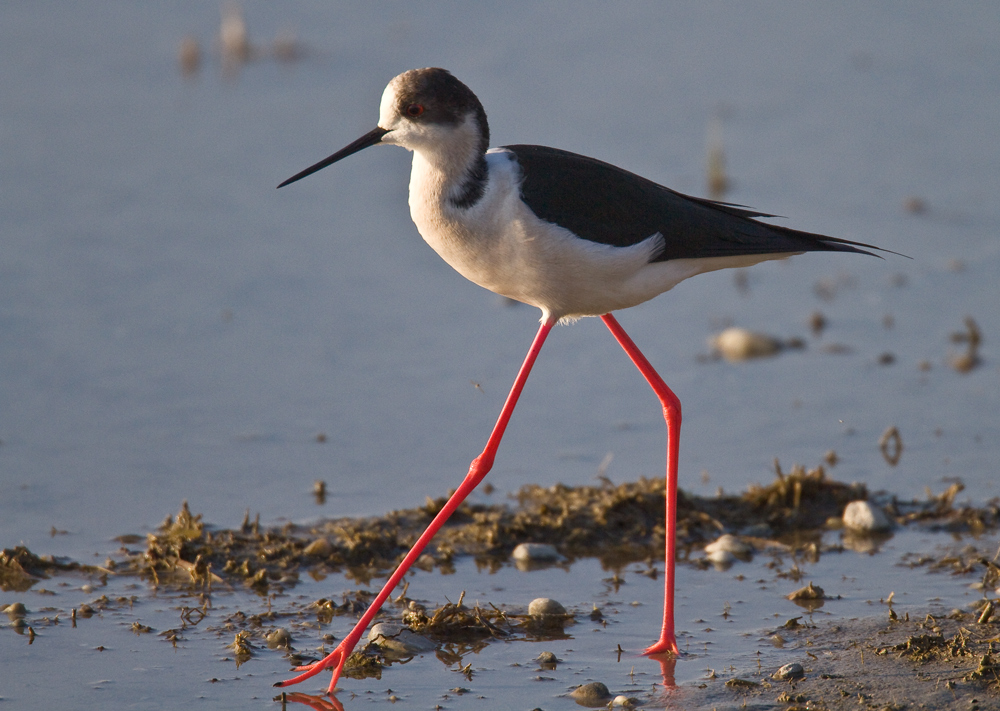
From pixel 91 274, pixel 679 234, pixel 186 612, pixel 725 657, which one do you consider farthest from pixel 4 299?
pixel 725 657

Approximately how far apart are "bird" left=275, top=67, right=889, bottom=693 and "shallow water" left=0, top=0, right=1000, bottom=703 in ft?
4.06

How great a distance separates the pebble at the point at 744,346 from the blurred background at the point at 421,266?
0.35ft

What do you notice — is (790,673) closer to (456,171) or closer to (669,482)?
(669,482)

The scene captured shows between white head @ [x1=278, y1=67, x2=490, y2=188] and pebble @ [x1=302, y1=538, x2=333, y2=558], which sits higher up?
white head @ [x1=278, y1=67, x2=490, y2=188]

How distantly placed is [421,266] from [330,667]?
14.0 feet

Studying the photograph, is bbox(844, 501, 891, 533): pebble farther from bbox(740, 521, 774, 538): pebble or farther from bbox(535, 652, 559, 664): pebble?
bbox(535, 652, 559, 664): pebble

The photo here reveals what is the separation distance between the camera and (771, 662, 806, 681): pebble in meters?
4.38

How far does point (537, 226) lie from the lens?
4.55 meters

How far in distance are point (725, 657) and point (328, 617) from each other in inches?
58.6

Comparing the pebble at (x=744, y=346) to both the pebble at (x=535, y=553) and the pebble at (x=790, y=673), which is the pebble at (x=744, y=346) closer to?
the pebble at (x=535, y=553)

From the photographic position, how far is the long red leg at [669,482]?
4719 mm

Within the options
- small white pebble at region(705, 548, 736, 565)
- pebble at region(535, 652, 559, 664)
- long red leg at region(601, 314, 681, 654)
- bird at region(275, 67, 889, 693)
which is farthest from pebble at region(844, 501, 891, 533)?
pebble at region(535, 652, 559, 664)

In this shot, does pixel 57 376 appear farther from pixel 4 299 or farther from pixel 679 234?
pixel 679 234

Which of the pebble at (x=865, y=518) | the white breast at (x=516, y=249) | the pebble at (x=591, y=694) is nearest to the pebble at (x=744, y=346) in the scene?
the pebble at (x=865, y=518)
